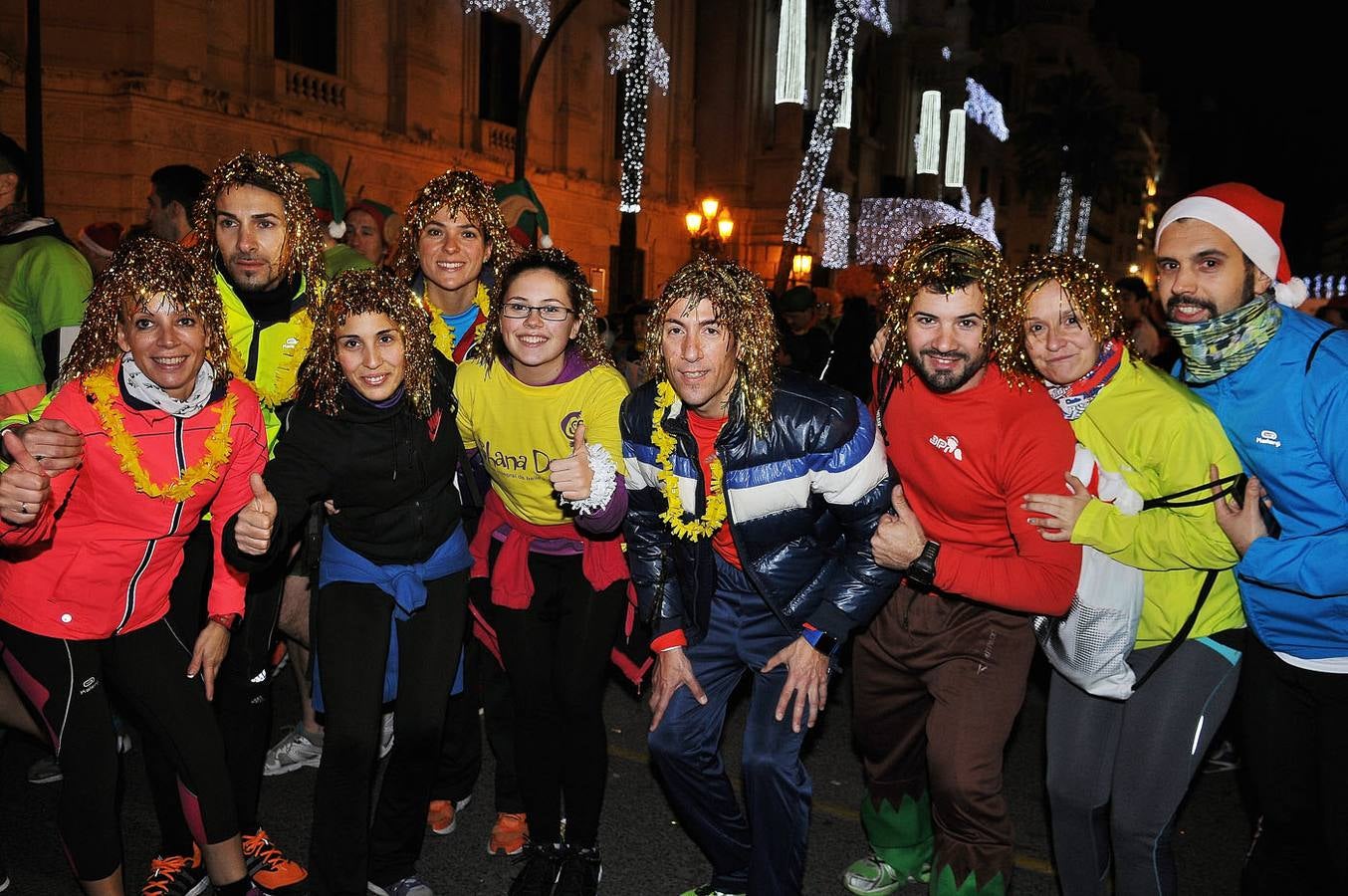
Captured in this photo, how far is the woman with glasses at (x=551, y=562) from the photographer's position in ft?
Result: 12.0

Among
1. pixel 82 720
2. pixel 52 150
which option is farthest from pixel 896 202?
pixel 82 720

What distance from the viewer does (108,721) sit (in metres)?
3.23

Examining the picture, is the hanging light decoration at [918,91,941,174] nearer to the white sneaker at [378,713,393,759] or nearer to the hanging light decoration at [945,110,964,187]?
the hanging light decoration at [945,110,964,187]

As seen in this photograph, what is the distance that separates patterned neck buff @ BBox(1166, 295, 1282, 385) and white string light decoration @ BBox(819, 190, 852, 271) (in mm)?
30474

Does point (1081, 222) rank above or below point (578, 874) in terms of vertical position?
above

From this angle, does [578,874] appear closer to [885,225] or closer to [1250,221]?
[1250,221]

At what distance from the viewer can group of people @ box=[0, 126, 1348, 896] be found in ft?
9.77

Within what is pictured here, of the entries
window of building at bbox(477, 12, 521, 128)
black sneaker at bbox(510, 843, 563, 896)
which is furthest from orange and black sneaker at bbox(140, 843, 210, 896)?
window of building at bbox(477, 12, 521, 128)

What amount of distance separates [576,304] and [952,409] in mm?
1442

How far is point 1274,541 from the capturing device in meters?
2.84

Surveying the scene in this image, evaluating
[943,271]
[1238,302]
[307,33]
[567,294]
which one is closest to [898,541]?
[943,271]

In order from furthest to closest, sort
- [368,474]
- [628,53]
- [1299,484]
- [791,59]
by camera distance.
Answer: [791,59]
[628,53]
[368,474]
[1299,484]

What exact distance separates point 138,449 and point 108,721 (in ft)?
2.95

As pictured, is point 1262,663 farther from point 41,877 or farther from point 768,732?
point 41,877
